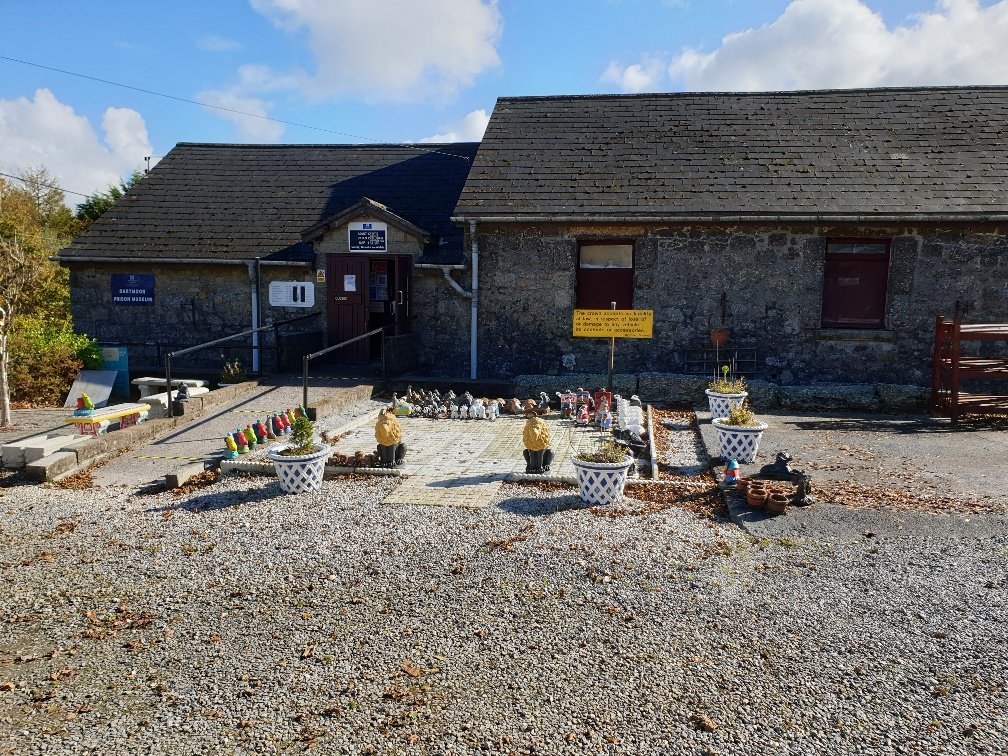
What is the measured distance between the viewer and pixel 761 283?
1351 cm

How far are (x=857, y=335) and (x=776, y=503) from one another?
8.04m

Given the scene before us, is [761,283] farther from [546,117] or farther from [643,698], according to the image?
[643,698]

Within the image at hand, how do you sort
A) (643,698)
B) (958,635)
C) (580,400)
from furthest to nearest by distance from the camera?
(580,400), (958,635), (643,698)

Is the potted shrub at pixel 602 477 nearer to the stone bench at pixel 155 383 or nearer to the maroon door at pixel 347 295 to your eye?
the stone bench at pixel 155 383

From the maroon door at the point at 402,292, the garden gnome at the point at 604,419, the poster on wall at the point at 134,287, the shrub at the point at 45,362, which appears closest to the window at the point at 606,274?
the maroon door at the point at 402,292

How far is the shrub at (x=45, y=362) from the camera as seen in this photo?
520 inches

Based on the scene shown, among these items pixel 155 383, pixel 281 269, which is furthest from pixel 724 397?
pixel 155 383

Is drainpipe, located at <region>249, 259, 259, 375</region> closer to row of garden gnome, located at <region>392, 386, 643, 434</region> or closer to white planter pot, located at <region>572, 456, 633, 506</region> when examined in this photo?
row of garden gnome, located at <region>392, 386, 643, 434</region>

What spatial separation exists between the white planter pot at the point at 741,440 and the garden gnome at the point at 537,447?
86.3 inches

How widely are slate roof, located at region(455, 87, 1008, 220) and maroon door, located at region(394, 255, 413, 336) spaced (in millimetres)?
1891

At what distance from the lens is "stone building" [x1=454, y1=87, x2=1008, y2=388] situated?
43.3 feet

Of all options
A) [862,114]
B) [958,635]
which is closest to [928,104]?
[862,114]

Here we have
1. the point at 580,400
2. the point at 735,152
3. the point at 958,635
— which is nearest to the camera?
the point at 958,635

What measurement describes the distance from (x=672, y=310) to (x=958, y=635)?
377 inches
